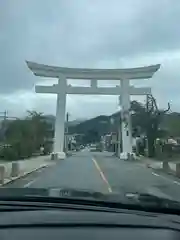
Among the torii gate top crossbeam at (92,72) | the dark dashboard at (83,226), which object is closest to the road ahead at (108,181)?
the dark dashboard at (83,226)

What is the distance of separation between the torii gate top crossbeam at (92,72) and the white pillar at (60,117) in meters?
0.97

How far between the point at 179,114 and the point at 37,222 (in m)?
73.6

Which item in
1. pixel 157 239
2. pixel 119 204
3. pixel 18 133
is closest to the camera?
pixel 157 239

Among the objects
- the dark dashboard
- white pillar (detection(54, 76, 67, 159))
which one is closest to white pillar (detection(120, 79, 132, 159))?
white pillar (detection(54, 76, 67, 159))

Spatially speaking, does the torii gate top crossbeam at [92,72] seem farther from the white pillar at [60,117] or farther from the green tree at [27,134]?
the green tree at [27,134]

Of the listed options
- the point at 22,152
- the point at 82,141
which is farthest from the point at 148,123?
the point at 82,141

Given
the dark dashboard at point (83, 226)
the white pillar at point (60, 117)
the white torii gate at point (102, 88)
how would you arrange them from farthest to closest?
the white pillar at point (60, 117)
the white torii gate at point (102, 88)
the dark dashboard at point (83, 226)

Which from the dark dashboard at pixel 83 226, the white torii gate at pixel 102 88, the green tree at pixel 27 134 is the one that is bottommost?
the dark dashboard at pixel 83 226

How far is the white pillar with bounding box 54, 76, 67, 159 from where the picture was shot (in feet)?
213

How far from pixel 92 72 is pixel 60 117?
23.9 feet

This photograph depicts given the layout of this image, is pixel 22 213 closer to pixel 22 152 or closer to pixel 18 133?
pixel 22 152

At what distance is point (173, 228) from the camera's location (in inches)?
105

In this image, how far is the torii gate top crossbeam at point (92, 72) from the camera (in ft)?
208

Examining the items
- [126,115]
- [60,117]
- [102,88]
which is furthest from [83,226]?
[60,117]
